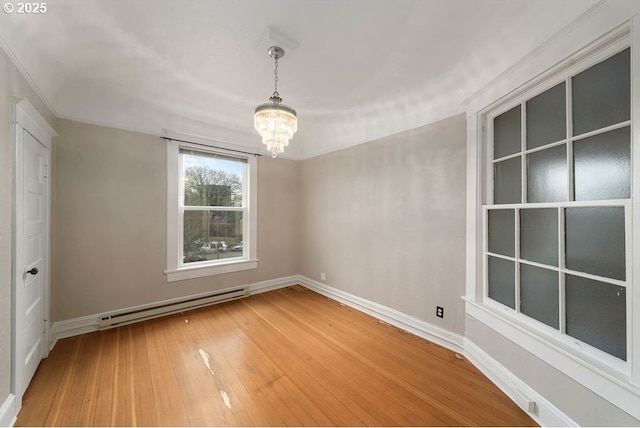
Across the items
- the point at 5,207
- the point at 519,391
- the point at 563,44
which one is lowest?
the point at 519,391

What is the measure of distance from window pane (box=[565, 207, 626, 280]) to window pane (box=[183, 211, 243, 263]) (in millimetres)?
3710

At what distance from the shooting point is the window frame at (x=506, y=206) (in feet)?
3.59

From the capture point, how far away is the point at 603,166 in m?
1.29

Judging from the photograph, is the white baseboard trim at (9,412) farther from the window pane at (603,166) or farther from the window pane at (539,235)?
the window pane at (603,166)

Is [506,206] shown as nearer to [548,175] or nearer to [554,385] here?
[548,175]

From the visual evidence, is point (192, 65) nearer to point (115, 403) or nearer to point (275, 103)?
point (275, 103)

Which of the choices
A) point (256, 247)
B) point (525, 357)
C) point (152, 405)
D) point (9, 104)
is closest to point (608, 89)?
point (525, 357)

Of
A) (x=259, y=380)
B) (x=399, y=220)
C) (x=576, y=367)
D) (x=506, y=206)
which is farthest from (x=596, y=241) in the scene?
(x=259, y=380)

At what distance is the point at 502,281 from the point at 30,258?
12.5 feet

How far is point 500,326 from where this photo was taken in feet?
6.06

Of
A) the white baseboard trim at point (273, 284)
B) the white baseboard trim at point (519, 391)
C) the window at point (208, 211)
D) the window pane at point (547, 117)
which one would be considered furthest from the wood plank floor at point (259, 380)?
the window pane at point (547, 117)

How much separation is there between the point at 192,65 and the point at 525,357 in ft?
11.4

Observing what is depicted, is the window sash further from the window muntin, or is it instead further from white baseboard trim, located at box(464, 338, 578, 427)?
the window muntin

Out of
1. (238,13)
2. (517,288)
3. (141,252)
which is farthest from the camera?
(141,252)
